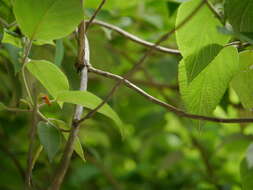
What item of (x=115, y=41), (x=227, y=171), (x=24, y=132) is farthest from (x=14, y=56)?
(x=227, y=171)

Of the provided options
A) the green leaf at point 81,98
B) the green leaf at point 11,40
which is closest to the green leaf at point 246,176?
the green leaf at point 81,98

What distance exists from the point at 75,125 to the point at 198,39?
14 centimetres

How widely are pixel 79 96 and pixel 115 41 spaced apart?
583mm

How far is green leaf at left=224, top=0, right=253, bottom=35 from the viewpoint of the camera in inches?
17.1

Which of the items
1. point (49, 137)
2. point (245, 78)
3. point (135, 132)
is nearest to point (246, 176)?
point (245, 78)

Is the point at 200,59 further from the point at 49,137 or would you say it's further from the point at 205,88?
the point at 49,137

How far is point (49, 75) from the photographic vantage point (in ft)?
1.75

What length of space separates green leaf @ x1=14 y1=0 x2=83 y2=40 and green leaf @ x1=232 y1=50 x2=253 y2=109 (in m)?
0.17

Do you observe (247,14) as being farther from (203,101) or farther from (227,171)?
(227,171)

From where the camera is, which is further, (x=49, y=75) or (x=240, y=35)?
(x=49, y=75)

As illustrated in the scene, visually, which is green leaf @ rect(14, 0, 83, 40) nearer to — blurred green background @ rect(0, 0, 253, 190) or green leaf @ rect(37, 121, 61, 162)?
green leaf @ rect(37, 121, 61, 162)

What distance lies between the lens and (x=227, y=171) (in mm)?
1289

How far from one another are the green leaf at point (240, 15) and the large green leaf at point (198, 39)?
3 centimetres

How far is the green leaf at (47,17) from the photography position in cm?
47
